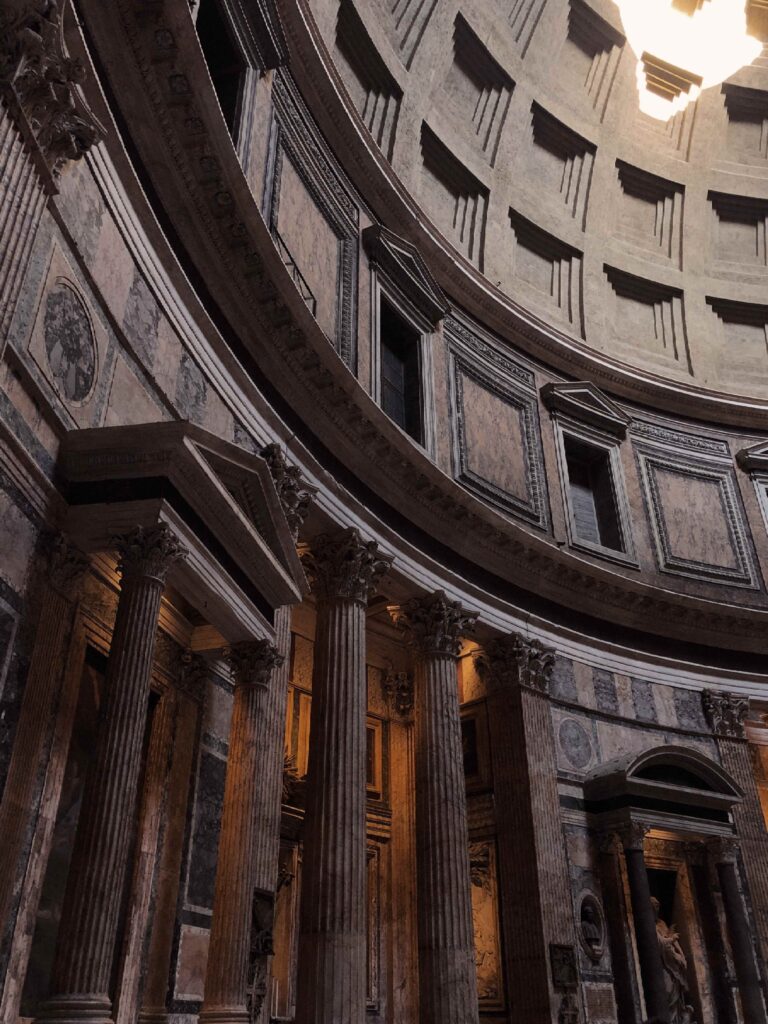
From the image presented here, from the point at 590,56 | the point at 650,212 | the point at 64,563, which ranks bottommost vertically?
the point at 64,563

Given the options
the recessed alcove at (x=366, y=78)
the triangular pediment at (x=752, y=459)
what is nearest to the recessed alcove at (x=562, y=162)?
the recessed alcove at (x=366, y=78)

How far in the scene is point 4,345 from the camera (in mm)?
5508

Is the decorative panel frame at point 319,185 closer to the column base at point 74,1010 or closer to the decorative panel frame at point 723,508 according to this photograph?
the decorative panel frame at point 723,508

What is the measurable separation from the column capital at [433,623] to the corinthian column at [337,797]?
4.39 ft

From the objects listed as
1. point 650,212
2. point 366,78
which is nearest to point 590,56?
point 650,212

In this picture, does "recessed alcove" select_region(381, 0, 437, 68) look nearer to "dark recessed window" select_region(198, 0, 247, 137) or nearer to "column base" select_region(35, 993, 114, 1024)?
"dark recessed window" select_region(198, 0, 247, 137)

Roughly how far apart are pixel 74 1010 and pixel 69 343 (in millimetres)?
4700

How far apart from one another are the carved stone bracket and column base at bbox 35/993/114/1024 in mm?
5352

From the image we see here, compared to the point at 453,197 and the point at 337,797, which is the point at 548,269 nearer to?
the point at 453,197

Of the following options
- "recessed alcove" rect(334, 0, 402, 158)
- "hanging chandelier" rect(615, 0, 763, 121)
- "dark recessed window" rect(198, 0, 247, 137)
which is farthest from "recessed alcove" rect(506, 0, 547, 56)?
"dark recessed window" rect(198, 0, 247, 137)

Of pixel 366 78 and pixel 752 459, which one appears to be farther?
pixel 752 459

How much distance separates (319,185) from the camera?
44.1 ft

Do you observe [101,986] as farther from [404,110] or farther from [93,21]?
[404,110]

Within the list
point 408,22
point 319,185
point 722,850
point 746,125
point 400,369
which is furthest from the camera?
point 746,125
